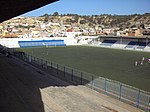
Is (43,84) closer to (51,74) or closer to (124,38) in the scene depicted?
(51,74)

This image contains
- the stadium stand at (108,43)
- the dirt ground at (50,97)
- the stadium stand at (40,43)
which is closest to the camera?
the dirt ground at (50,97)

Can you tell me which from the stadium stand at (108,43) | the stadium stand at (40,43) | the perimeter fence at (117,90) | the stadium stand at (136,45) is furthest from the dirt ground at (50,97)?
the stadium stand at (108,43)

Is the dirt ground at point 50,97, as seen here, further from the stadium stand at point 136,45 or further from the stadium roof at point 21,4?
the stadium stand at point 136,45

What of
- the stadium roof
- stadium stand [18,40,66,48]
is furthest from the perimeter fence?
stadium stand [18,40,66,48]

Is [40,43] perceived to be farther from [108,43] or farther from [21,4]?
[21,4]

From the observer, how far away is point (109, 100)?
1577cm

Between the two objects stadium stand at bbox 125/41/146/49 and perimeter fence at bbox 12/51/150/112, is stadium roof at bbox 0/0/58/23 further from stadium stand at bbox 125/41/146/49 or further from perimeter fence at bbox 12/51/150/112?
stadium stand at bbox 125/41/146/49

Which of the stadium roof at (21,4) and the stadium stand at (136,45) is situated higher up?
the stadium roof at (21,4)

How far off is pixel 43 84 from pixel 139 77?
34.4 feet

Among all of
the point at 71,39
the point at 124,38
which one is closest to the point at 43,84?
the point at 124,38

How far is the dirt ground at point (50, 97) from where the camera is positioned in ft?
46.4

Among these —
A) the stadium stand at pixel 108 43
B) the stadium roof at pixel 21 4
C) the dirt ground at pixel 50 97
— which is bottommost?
the stadium stand at pixel 108 43

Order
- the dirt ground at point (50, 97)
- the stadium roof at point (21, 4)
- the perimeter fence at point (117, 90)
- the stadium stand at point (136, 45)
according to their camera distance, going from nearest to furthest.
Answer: the stadium roof at point (21, 4)
the dirt ground at point (50, 97)
the perimeter fence at point (117, 90)
the stadium stand at point (136, 45)

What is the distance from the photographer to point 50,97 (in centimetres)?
1642
